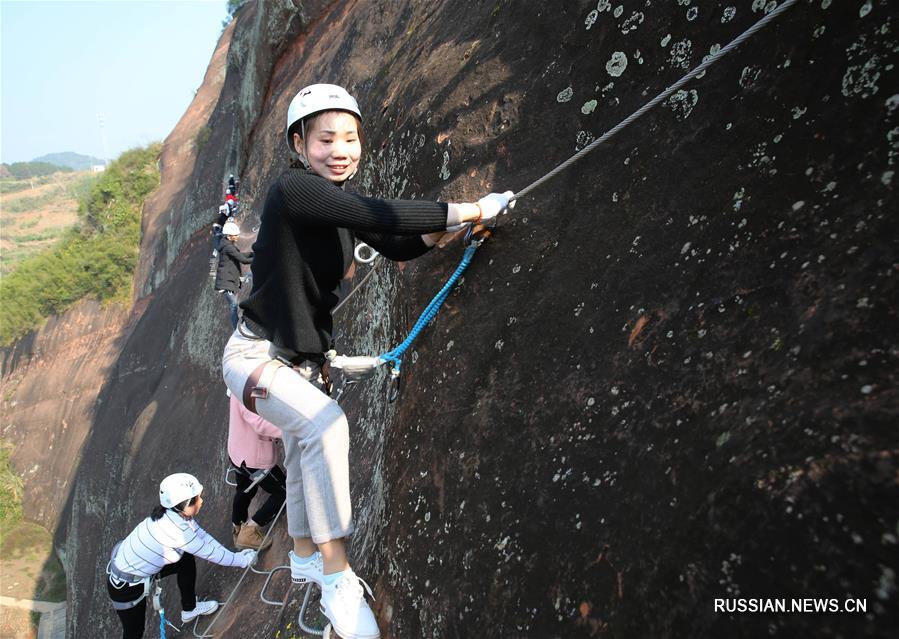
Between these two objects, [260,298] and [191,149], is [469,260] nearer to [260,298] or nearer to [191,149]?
[260,298]

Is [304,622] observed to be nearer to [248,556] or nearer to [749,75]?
[248,556]

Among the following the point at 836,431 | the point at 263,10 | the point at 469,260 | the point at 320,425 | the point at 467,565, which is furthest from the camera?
the point at 263,10

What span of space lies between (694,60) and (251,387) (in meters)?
2.96

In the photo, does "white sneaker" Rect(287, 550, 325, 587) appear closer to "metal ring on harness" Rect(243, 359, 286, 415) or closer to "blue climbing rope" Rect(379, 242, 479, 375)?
"metal ring on harness" Rect(243, 359, 286, 415)

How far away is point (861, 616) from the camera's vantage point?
1.63m

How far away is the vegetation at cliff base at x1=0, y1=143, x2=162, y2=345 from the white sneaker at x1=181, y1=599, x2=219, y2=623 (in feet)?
78.9

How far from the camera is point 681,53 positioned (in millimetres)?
3139

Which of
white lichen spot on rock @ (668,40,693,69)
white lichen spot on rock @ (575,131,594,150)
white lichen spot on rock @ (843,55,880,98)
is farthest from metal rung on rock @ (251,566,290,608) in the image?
white lichen spot on rock @ (843,55,880,98)

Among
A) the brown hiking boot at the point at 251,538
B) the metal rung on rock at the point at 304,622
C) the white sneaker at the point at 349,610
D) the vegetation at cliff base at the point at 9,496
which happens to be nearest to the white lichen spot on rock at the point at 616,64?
the white sneaker at the point at 349,610

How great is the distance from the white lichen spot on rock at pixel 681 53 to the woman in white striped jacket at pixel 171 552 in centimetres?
598

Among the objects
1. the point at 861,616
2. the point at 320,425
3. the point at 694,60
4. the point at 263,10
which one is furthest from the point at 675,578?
the point at 263,10

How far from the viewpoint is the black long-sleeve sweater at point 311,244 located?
318cm

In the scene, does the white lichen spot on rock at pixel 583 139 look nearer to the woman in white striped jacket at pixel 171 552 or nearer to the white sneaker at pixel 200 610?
the woman in white striped jacket at pixel 171 552

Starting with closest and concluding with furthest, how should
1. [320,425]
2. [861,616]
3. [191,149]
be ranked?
[861,616]
[320,425]
[191,149]
